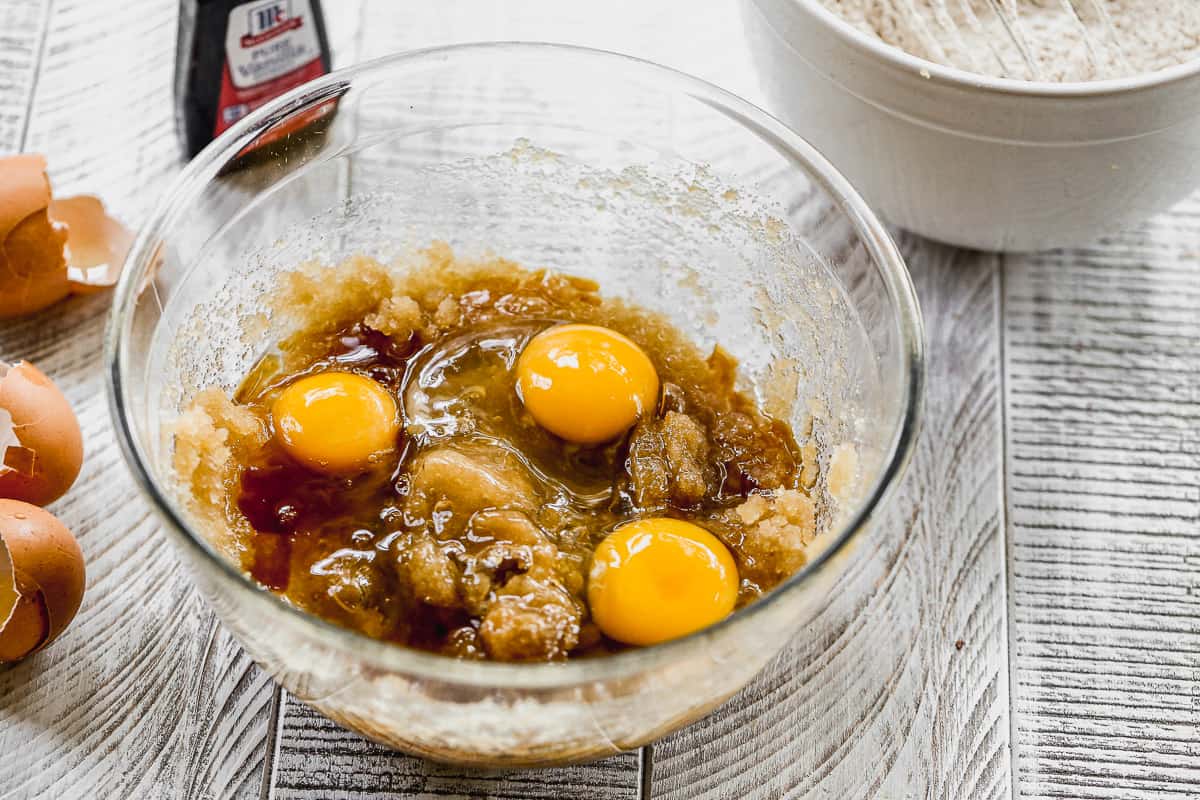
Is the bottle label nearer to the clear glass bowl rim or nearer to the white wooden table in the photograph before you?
the white wooden table

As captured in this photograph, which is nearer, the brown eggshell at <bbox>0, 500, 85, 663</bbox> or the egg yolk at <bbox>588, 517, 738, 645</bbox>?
the egg yolk at <bbox>588, 517, 738, 645</bbox>

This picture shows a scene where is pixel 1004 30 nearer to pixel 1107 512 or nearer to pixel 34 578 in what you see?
pixel 1107 512

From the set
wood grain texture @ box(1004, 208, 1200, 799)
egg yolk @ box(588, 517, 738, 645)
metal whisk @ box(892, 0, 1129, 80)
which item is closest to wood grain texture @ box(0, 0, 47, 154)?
egg yolk @ box(588, 517, 738, 645)

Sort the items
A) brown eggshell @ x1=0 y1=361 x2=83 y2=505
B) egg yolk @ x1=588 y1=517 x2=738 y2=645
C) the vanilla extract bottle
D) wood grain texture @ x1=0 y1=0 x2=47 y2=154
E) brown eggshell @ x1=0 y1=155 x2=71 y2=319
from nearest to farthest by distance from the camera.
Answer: egg yolk @ x1=588 y1=517 x2=738 y2=645 < brown eggshell @ x1=0 y1=361 x2=83 y2=505 < brown eggshell @ x1=0 y1=155 x2=71 y2=319 < the vanilla extract bottle < wood grain texture @ x1=0 y1=0 x2=47 y2=154

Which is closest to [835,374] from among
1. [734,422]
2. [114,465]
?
[734,422]

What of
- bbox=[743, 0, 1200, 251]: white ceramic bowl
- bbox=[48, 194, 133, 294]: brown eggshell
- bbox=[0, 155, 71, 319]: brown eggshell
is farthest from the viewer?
bbox=[48, 194, 133, 294]: brown eggshell

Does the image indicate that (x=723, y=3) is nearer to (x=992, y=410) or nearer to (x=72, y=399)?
(x=992, y=410)

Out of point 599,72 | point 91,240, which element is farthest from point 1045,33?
point 91,240
